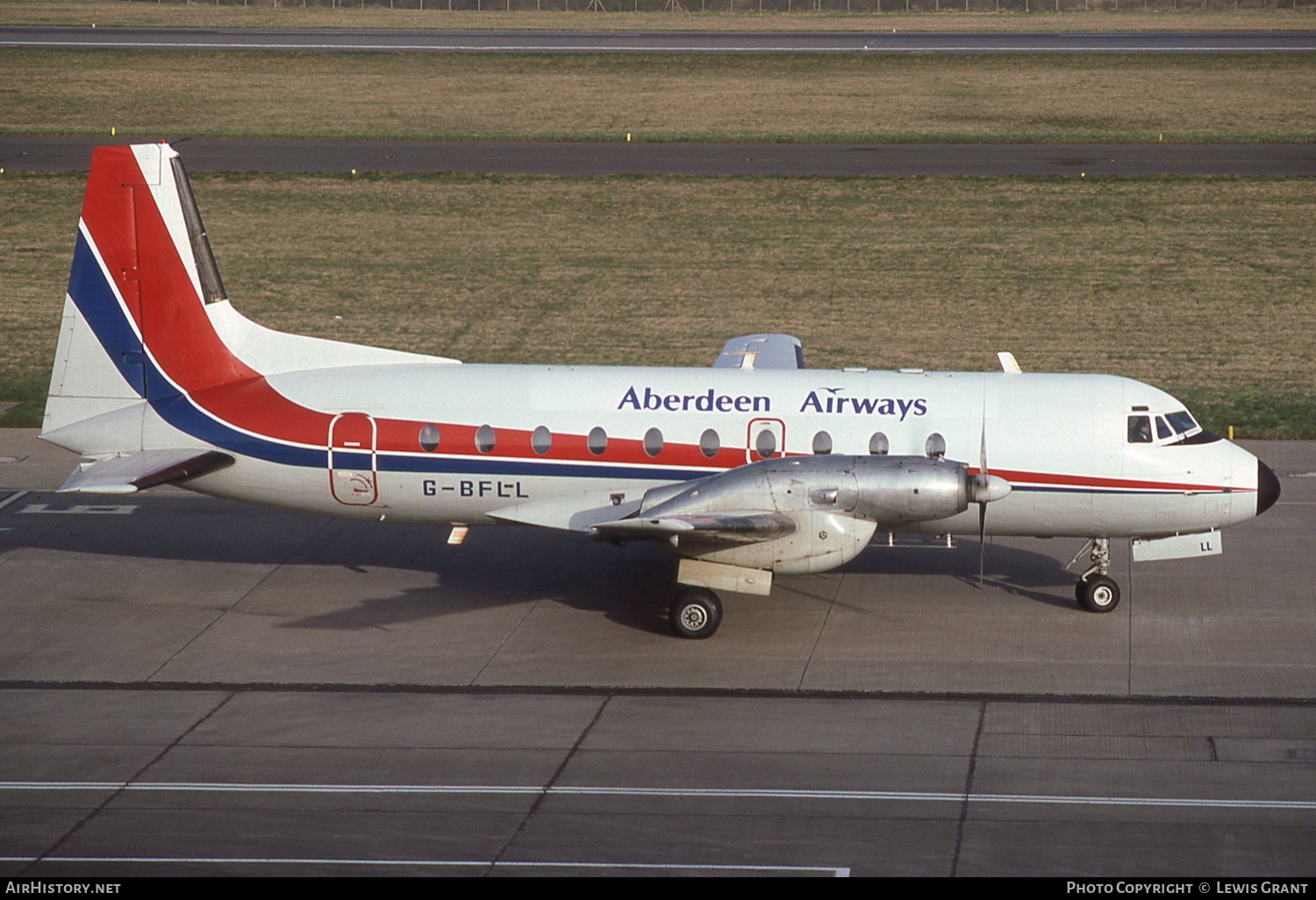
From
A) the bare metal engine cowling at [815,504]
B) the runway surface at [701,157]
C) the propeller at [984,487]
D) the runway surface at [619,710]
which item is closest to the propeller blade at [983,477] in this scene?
the propeller at [984,487]

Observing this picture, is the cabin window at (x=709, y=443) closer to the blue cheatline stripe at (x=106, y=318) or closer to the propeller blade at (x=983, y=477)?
the propeller blade at (x=983, y=477)

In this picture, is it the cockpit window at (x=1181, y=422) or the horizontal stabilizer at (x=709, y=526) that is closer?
the horizontal stabilizer at (x=709, y=526)

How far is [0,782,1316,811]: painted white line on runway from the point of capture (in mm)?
15352

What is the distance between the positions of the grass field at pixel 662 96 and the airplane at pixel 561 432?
37.1 meters

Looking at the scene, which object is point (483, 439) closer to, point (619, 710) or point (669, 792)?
point (619, 710)

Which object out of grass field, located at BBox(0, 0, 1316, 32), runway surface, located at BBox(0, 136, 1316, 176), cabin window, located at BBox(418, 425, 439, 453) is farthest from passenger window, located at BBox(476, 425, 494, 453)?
grass field, located at BBox(0, 0, 1316, 32)

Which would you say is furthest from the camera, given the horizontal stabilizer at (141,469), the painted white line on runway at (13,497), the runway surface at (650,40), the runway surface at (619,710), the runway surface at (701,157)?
the runway surface at (650,40)

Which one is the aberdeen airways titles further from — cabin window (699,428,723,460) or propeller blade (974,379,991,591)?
propeller blade (974,379,991,591)

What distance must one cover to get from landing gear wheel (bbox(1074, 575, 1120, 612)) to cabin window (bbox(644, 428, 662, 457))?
249 inches

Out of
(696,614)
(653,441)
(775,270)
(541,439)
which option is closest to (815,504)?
(696,614)

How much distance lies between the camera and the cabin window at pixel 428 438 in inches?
811

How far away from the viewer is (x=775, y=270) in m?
41.4

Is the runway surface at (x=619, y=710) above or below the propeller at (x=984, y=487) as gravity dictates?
below

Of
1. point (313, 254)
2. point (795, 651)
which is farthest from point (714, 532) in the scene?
point (313, 254)
